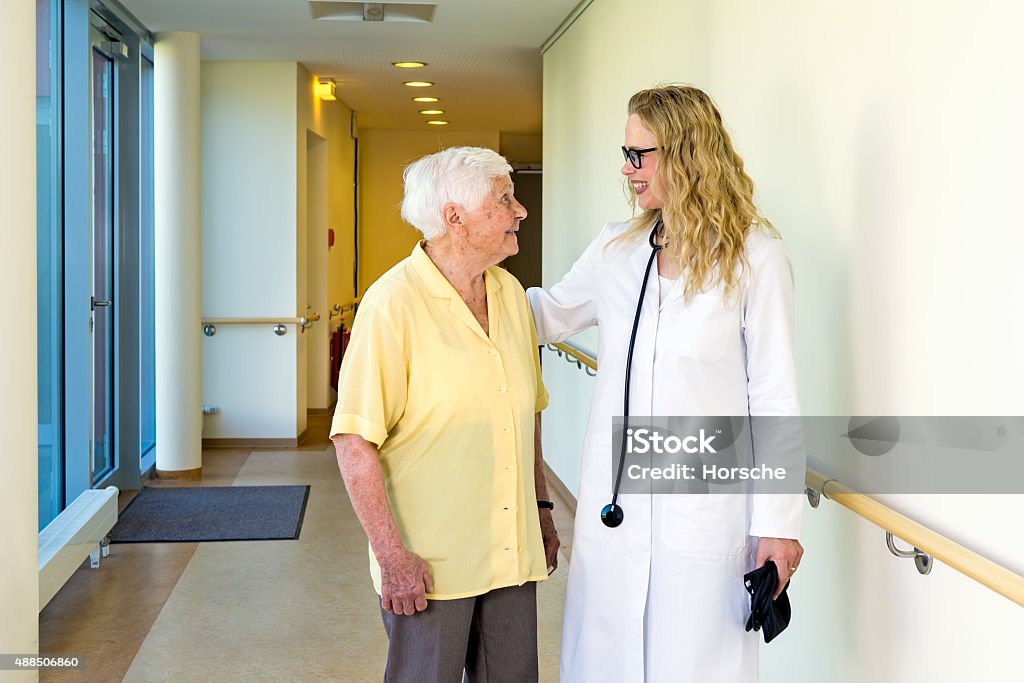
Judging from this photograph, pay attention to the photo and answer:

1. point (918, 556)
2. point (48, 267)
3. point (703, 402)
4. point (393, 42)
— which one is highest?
point (393, 42)

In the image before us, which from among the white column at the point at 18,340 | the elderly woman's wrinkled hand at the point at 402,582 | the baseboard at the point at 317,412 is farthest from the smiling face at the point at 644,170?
the baseboard at the point at 317,412

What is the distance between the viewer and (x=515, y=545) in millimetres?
2348

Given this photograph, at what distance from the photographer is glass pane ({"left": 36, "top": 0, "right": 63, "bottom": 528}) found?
16.9 ft

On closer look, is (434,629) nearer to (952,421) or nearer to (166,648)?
(952,421)

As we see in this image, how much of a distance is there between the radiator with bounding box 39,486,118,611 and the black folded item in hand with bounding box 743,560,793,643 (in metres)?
2.69

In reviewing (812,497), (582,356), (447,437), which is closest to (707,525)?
(812,497)

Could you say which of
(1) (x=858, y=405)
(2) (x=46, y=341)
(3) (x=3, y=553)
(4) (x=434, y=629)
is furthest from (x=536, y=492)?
(2) (x=46, y=341)

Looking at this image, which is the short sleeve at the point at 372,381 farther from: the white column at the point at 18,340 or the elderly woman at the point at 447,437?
the white column at the point at 18,340

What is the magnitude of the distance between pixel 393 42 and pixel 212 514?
3379 millimetres

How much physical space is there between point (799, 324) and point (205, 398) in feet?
21.9

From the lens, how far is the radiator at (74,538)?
4129 mm

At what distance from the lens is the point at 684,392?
226cm

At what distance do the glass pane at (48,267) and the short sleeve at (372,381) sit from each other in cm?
340

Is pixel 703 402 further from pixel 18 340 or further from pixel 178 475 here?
pixel 178 475
